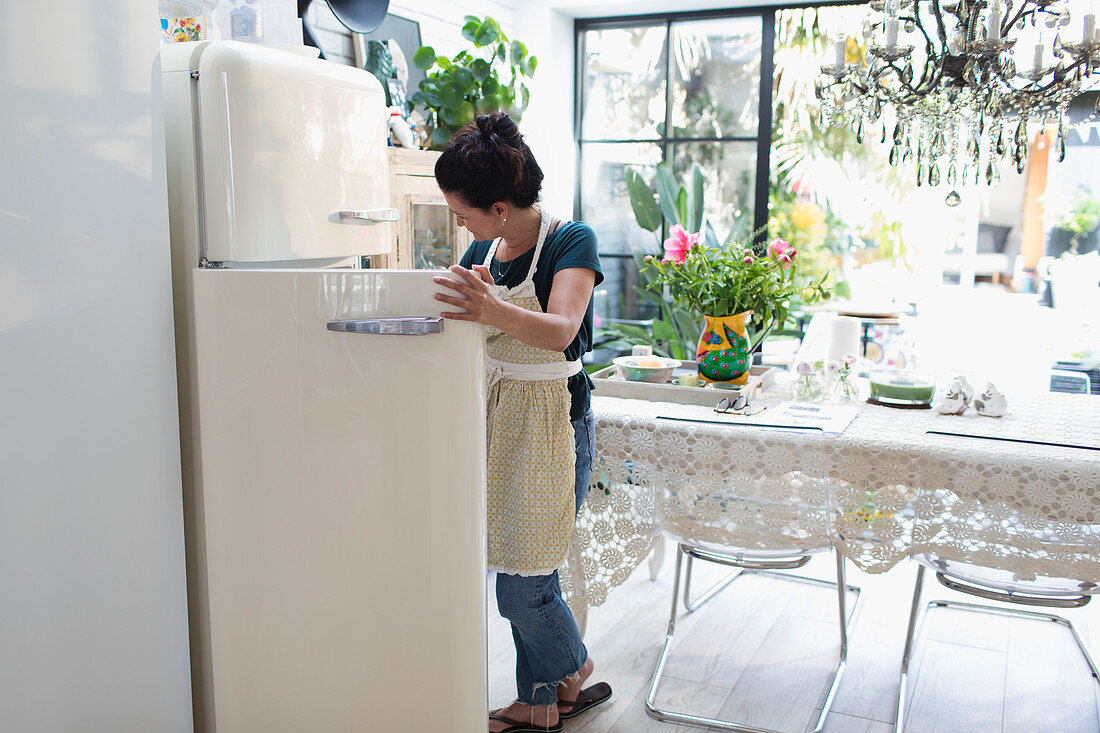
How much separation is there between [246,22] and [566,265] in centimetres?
102

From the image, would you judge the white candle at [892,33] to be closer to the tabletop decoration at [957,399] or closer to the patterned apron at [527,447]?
the tabletop decoration at [957,399]

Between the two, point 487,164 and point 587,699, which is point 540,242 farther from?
point 587,699

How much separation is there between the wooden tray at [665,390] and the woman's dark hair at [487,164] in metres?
0.83

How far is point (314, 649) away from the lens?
1665 mm

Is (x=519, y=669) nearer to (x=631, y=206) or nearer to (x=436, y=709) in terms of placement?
(x=436, y=709)

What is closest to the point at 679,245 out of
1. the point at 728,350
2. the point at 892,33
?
the point at 728,350

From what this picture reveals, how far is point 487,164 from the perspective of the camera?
5.96 ft

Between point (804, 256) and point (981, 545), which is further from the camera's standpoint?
point (804, 256)

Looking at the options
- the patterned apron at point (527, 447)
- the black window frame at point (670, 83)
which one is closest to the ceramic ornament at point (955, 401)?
the patterned apron at point (527, 447)

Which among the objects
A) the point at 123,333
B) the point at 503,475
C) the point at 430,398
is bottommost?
the point at 503,475

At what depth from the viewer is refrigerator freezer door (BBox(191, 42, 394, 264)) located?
165cm

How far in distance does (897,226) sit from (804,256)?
23.4 inches

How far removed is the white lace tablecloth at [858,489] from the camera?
195 centimetres

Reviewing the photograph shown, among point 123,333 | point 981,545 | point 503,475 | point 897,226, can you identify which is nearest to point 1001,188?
point 897,226
